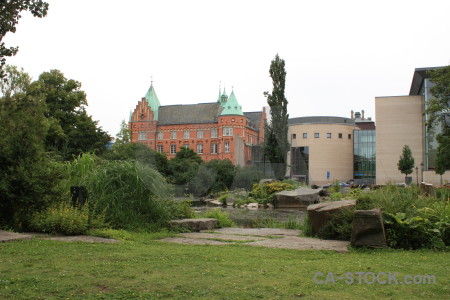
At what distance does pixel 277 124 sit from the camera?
36.6 m

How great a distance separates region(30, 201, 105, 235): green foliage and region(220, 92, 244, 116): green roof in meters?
82.1

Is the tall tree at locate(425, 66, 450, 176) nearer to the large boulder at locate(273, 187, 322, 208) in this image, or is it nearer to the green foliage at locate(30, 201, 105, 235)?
the large boulder at locate(273, 187, 322, 208)

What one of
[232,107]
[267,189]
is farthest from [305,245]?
[232,107]

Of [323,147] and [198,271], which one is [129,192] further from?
[323,147]

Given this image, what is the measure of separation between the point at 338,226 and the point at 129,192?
4.29 m

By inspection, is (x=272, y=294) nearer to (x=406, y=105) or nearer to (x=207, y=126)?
(x=406, y=105)

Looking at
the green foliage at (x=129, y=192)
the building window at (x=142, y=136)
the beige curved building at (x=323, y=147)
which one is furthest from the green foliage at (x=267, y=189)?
the building window at (x=142, y=136)

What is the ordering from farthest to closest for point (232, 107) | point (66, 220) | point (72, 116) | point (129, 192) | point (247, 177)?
point (232, 107) → point (72, 116) → point (247, 177) → point (129, 192) → point (66, 220)

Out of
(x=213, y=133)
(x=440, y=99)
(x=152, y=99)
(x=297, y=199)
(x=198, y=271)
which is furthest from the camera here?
(x=152, y=99)

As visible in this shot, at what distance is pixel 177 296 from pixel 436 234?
4.99 m

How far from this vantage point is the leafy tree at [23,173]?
802 cm

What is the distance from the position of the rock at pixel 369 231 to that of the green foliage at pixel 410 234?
30cm

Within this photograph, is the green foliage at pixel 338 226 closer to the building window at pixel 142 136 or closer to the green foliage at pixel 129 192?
the green foliage at pixel 129 192

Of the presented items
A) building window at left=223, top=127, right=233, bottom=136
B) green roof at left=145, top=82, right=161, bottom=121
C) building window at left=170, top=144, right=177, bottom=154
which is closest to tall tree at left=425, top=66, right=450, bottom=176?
building window at left=223, top=127, right=233, bottom=136
